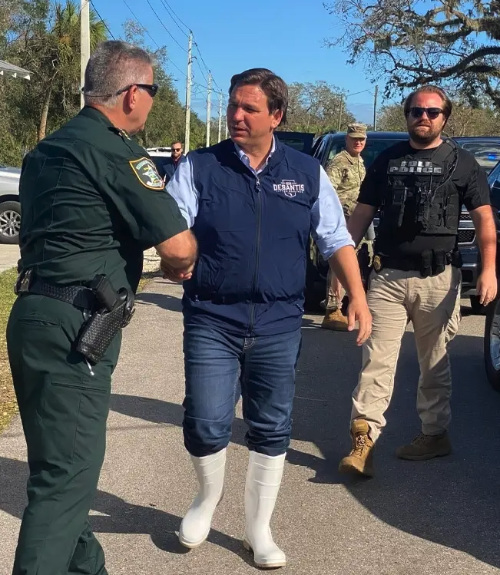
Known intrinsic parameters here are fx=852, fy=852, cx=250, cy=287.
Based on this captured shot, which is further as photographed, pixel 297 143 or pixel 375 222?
pixel 297 143

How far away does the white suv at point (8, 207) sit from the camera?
599 inches

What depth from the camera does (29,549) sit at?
9.02ft

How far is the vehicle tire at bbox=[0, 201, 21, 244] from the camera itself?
604 inches

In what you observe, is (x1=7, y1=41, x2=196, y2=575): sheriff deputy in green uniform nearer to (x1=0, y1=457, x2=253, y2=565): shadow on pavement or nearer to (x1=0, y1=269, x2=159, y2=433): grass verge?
(x1=0, y1=457, x2=253, y2=565): shadow on pavement

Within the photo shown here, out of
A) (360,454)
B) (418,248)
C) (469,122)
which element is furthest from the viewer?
(469,122)

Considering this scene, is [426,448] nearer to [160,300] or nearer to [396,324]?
[396,324]

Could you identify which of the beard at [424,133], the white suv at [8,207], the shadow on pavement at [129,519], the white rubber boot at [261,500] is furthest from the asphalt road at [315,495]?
the white suv at [8,207]

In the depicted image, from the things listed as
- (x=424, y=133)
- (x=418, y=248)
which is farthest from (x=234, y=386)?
(x=424, y=133)

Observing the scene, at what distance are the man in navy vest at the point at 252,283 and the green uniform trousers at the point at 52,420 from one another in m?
0.75

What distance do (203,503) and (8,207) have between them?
12.6m

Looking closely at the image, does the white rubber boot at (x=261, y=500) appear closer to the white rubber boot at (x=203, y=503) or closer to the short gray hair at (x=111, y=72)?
the white rubber boot at (x=203, y=503)

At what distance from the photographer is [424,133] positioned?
4559mm

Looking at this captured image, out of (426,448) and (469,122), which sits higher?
(469,122)

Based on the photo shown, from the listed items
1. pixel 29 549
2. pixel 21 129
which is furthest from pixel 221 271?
pixel 21 129
